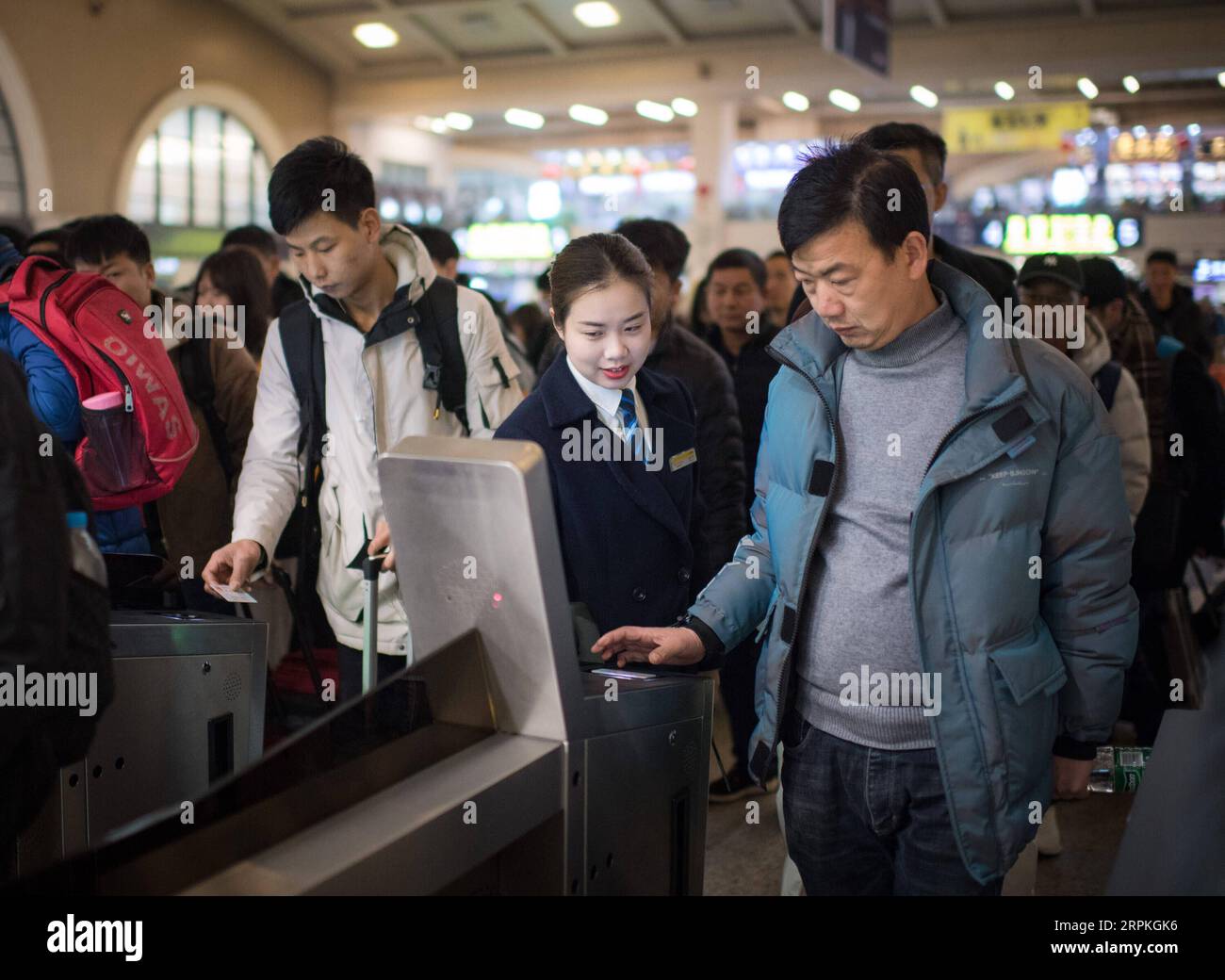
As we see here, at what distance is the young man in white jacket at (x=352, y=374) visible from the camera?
2.52 m

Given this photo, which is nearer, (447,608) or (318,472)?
(447,608)

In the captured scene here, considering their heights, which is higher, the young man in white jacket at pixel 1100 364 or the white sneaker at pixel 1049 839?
the young man in white jacket at pixel 1100 364

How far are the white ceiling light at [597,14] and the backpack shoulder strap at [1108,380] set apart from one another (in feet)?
38.1

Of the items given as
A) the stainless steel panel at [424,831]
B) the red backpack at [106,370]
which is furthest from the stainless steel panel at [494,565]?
the red backpack at [106,370]

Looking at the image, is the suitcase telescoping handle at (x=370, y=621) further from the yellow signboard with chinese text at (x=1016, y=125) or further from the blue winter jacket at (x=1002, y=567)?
the yellow signboard with chinese text at (x=1016, y=125)

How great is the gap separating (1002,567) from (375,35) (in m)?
15.2

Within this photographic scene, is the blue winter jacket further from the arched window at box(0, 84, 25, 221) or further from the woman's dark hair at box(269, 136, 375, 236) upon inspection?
the arched window at box(0, 84, 25, 221)

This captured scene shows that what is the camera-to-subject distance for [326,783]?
1162 millimetres

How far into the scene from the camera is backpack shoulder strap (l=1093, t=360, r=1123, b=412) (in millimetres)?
3686

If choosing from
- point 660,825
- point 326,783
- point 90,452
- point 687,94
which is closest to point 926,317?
point 660,825

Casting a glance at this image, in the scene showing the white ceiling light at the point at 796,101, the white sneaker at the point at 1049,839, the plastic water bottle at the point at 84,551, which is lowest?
the white sneaker at the point at 1049,839

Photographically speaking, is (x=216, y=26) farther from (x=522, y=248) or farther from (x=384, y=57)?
(x=522, y=248)

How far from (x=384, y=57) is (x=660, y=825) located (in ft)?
52.7

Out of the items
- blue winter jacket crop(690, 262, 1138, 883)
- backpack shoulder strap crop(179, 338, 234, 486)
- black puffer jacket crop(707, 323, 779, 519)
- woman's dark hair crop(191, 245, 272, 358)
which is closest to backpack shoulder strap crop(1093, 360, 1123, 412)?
black puffer jacket crop(707, 323, 779, 519)
